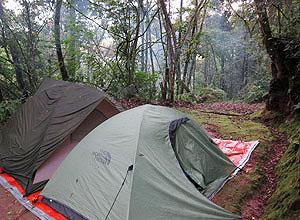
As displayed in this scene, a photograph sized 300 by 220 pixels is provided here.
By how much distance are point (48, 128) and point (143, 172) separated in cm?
215

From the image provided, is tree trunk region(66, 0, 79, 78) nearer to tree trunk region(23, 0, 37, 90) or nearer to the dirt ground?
tree trunk region(23, 0, 37, 90)

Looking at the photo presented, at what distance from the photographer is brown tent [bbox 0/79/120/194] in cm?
420

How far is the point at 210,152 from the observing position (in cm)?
393

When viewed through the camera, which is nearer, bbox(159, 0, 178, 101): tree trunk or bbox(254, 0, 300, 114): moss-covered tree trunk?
bbox(254, 0, 300, 114): moss-covered tree trunk

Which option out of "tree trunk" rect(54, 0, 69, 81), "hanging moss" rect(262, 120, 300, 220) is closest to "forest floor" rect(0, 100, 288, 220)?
"hanging moss" rect(262, 120, 300, 220)

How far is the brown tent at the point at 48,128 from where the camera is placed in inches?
165

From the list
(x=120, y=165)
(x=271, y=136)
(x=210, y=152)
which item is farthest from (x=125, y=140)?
(x=271, y=136)

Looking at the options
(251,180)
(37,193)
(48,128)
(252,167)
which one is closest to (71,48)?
(48,128)

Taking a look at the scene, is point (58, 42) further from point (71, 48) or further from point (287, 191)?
point (287, 191)

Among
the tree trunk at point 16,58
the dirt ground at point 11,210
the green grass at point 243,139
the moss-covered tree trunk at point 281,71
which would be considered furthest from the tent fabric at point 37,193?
the tree trunk at point 16,58

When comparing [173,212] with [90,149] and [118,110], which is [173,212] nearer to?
[90,149]

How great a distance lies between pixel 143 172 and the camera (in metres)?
3.00

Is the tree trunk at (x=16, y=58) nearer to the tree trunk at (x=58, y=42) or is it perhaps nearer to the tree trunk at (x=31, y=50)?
the tree trunk at (x=31, y=50)

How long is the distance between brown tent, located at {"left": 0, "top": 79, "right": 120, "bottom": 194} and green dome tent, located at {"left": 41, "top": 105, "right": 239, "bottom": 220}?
1.99 ft
